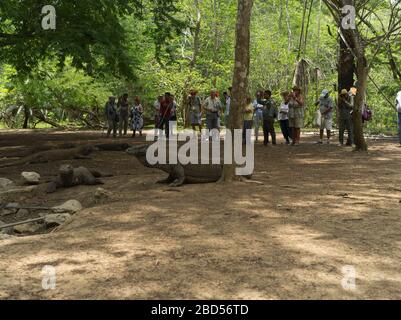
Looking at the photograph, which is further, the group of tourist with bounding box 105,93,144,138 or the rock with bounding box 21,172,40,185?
the group of tourist with bounding box 105,93,144,138

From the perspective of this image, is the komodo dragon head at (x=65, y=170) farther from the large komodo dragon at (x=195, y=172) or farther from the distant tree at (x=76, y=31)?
the distant tree at (x=76, y=31)

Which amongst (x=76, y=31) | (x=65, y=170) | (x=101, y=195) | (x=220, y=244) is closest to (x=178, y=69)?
(x=76, y=31)

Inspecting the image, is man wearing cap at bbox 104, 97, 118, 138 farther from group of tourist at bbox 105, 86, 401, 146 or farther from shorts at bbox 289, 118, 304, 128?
shorts at bbox 289, 118, 304, 128

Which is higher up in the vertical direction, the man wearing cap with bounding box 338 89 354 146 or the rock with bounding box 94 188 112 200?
the man wearing cap with bounding box 338 89 354 146

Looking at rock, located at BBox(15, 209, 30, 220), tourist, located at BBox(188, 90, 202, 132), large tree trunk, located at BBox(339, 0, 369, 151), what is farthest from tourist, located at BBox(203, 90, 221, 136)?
rock, located at BBox(15, 209, 30, 220)

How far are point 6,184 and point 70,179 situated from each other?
1254mm

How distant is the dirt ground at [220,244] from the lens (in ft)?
12.3

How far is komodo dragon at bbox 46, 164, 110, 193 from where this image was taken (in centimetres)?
925

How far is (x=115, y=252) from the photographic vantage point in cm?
464

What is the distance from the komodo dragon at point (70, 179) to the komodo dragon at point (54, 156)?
11.2 feet

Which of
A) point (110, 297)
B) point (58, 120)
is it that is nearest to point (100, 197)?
point (110, 297)

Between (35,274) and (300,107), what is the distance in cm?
1164

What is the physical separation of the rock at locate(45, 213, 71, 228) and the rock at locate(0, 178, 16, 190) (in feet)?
9.70

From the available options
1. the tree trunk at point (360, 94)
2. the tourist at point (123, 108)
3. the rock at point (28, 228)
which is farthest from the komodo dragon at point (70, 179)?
the tourist at point (123, 108)
